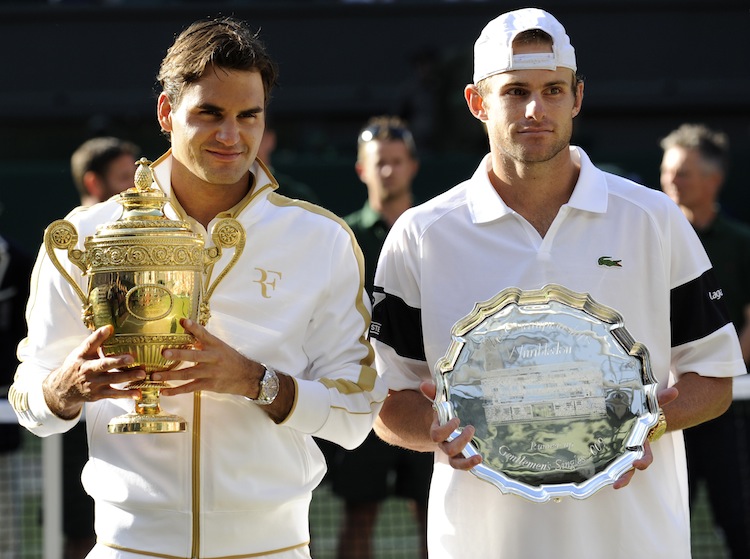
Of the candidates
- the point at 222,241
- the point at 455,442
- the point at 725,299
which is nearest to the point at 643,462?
the point at 455,442

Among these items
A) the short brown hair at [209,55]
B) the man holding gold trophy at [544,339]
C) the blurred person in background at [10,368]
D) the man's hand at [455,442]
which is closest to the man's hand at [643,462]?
the man holding gold trophy at [544,339]

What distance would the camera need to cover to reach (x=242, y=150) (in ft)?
10.6

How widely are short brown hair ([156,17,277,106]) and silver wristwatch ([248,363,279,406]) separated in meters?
0.74

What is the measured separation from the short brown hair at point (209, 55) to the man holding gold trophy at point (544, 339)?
24.1 inches

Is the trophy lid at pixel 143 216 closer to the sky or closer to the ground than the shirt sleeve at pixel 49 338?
closer to the sky

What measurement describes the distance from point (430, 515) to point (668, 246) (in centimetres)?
94

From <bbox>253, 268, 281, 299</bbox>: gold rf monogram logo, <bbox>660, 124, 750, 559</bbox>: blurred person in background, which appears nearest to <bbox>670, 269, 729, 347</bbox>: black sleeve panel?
<bbox>253, 268, 281, 299</bbox>: gold rf monogram logo

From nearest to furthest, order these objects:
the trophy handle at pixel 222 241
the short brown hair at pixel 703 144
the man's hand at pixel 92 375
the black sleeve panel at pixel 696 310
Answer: the man's hand at pixel 92 375 → the trophy handle at pixel 222 241 → the black sleeve panel at pixel 696 310 → the short brown hair at pixel 703 144

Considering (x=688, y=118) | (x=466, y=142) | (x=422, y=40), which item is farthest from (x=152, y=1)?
(x=688, y=118)

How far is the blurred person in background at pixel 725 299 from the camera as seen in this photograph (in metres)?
5.74

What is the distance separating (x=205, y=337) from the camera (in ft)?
9.51

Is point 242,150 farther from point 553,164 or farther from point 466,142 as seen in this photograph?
point 466,142

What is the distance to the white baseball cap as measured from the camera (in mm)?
3340

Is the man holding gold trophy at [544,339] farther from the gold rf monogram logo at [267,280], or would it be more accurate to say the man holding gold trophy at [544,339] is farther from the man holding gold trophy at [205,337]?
the gold rf monogram logo at [267,280]
